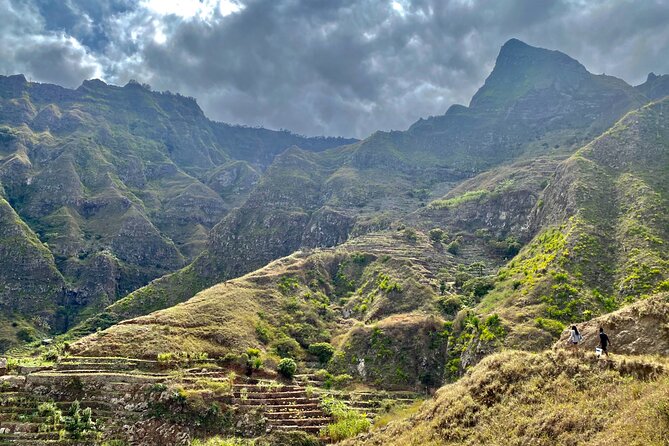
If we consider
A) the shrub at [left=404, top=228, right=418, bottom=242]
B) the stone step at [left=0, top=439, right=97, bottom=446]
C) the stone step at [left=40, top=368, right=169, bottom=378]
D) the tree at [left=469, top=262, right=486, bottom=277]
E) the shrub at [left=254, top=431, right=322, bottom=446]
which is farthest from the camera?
the shrub at [left=404, top=228, right=418, bottom=242]

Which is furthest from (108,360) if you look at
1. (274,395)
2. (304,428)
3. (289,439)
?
(304,428)

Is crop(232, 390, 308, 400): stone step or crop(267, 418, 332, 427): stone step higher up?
crop(232, 390, 308, 400): stone step

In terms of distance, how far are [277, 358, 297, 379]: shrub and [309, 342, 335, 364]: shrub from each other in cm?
754

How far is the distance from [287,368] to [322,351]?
9.67 meters

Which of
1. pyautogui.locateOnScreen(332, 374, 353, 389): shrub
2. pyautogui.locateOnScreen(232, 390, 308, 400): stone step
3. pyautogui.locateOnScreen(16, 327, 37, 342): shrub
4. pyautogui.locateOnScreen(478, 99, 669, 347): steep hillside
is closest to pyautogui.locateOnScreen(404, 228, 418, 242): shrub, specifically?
pyautogui.locateOnScreen(478, 99, 669, 347): steep hillside

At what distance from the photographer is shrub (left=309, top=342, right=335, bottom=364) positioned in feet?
238

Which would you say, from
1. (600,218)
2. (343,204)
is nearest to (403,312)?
(600,218)

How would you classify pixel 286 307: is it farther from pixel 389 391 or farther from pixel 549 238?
pixel 549 238

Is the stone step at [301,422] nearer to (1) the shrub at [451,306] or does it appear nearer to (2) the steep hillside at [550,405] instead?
(2) the steep hillside at [550,405]

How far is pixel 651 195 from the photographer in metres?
80.4

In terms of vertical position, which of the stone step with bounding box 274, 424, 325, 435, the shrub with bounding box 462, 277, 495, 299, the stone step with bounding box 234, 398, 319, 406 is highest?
the shrub with bounding box 462, 277, 495, 299

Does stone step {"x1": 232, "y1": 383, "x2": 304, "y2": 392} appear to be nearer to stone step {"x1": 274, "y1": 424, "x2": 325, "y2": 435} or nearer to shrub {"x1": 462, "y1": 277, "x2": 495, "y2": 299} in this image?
stone step {"x1": 274, "y1": 424, "x2": 325, "y2": 435}

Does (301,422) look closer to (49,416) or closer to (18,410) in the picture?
(49,416)

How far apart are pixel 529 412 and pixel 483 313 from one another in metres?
45.8
